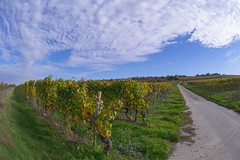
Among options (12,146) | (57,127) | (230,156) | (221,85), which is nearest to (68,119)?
(57,127)

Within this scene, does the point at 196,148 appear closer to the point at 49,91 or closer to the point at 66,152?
the point at 66,152

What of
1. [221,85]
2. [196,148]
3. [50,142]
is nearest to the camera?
[50,142]

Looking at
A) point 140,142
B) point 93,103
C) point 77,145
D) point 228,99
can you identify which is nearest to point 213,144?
point 140,142

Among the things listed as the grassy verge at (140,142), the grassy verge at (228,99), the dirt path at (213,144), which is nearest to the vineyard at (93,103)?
the grassy verge at (140,142)

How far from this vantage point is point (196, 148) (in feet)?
16.4

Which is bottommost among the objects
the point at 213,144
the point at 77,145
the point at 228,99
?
the point at 213,144

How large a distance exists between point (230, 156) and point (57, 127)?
6354 millimetres

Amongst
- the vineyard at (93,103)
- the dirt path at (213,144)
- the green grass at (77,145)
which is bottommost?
the dirt path at (213,144)

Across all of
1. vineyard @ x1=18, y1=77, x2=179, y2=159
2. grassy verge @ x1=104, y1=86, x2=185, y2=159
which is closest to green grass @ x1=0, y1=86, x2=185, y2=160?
grassy verge @ x1=104, y1=86, x2=185, y2=159

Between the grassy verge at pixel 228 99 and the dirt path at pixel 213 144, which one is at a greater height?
the grassy verge at pixel 228 99

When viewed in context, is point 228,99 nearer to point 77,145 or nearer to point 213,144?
point 213,144

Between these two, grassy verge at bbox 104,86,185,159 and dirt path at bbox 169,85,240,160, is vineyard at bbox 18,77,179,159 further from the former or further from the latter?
dirt path at bbox 169,85,240,160

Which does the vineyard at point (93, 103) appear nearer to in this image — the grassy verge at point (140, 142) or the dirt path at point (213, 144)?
the grassy verge at point (140, 142)

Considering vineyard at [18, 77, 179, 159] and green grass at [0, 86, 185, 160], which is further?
vineyard at [18, 77, 179, 159]
